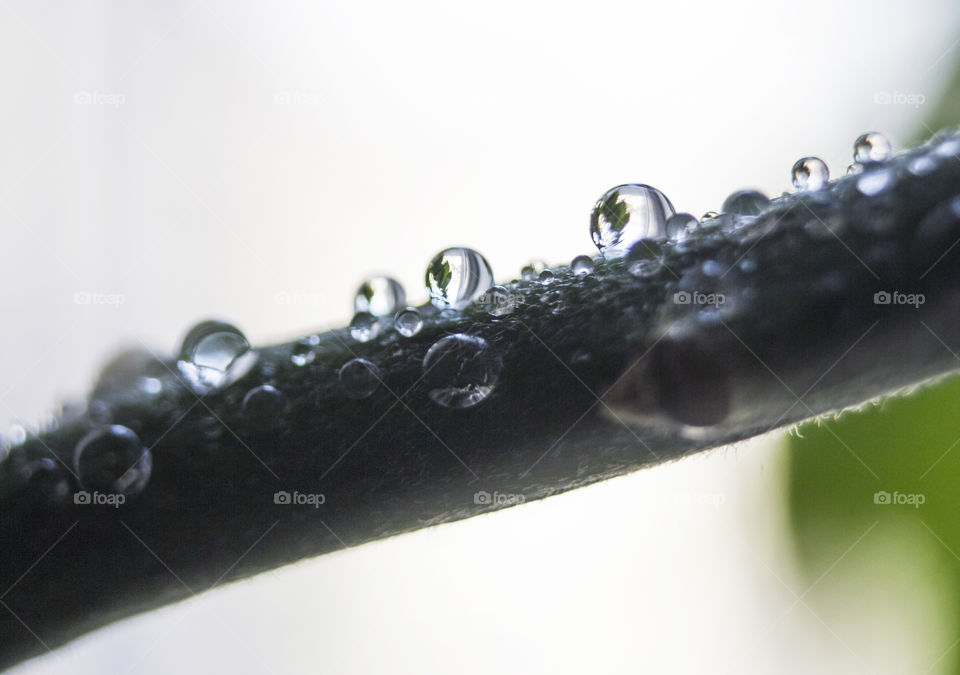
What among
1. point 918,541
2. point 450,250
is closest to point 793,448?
point 918,541

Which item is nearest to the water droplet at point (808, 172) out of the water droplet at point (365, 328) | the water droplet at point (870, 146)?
the water droplet at point (870, 146)

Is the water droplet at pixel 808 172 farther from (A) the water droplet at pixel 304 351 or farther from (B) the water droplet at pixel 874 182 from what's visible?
(A) the water droplet at pixel 304 351

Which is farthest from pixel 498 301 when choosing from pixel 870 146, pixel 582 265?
pixel 870 146

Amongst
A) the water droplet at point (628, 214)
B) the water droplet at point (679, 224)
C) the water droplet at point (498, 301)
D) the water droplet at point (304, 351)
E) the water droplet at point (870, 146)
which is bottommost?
the water droplet at point (304, 351)

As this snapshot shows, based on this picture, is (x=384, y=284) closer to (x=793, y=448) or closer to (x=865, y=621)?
(x=793, y=448)

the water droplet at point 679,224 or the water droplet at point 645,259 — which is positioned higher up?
the water droplet at point 679,224

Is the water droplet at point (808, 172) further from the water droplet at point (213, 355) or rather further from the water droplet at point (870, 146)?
the water droplet at point (213, 355)

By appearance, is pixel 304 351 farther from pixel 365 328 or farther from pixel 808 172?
pixel 808 172
